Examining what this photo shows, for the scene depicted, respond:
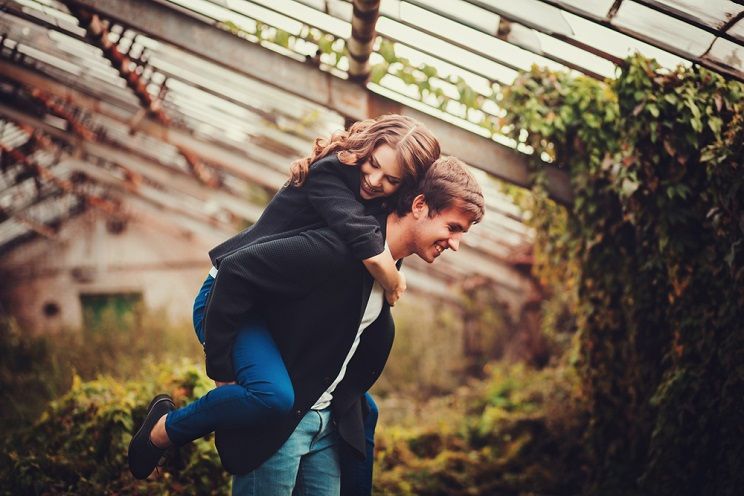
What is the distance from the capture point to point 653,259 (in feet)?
13.1

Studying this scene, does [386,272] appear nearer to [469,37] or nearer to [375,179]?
[375,179]

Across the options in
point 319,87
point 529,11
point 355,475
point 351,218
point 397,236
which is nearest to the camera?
point 351,218

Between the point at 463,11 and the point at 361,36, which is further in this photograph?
the point at 361,36

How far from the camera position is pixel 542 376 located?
7332 millimetres

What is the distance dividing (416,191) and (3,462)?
2874mm

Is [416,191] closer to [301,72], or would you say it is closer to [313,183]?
[313,183]

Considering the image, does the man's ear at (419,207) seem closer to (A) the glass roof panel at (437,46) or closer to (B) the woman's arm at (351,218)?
(B) the woman's arm at (351,218)

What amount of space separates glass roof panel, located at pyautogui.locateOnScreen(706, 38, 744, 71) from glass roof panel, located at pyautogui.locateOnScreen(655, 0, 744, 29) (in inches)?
7.2

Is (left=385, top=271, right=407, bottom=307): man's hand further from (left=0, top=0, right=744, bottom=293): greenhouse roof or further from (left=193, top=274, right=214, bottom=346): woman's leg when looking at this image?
(left=0, top=0, right=744, bottom=293): greenhouse roof

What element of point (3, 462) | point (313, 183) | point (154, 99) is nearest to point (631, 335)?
point (313, 183)

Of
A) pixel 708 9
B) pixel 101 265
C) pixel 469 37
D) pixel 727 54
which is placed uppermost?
pixel 708 9

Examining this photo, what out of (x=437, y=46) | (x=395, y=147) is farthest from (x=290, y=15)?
(x=395, y=147)

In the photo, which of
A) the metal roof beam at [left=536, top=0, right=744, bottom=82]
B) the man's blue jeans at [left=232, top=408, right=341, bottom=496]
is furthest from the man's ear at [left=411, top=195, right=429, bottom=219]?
the metal roof beam at [left=536, top=0, right=744, bottom=82]

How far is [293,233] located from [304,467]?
948mm
